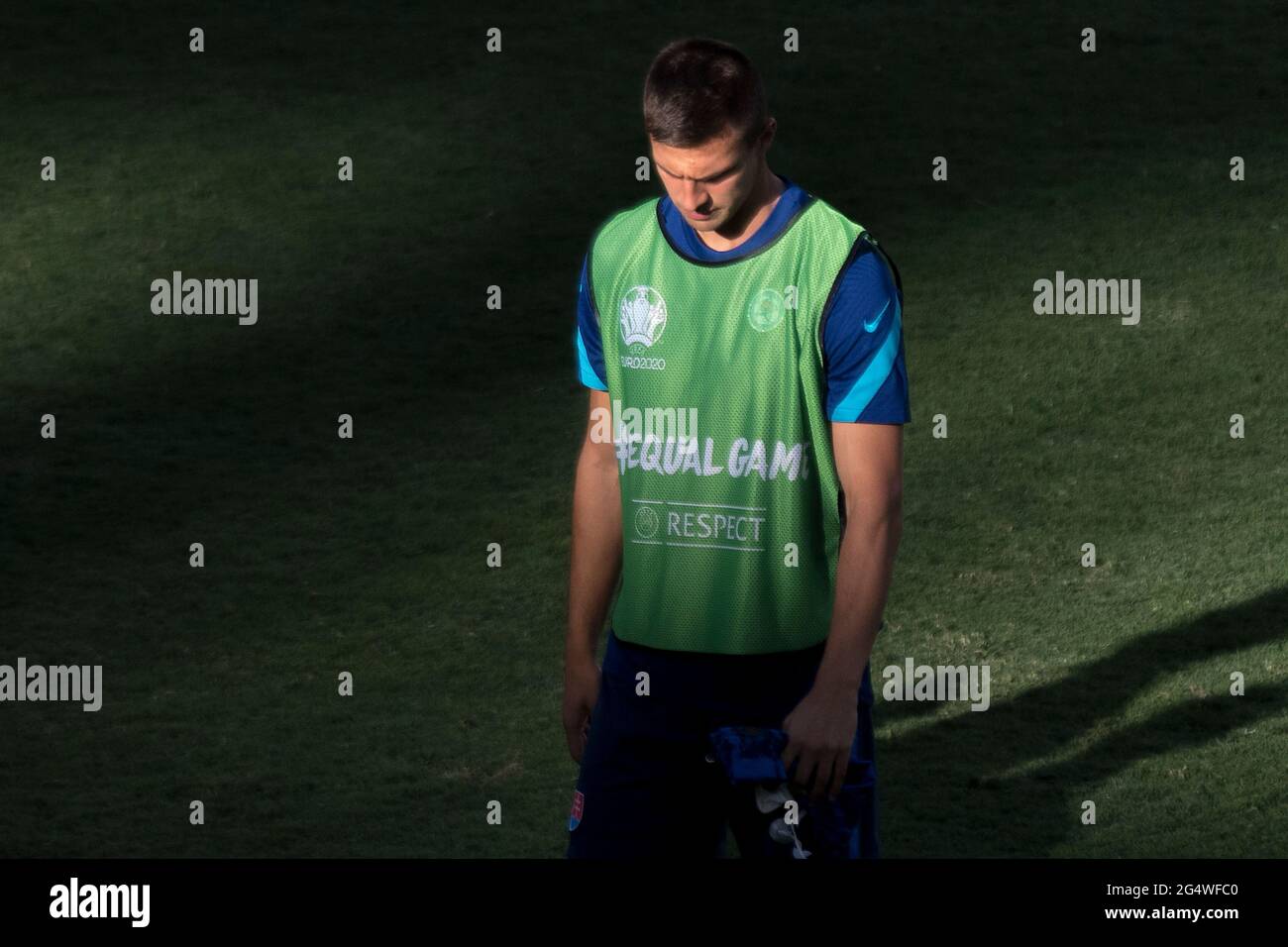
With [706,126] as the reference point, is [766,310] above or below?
below

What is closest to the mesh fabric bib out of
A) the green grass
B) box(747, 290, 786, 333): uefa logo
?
box(747, 290, 786, 333): uefa logo

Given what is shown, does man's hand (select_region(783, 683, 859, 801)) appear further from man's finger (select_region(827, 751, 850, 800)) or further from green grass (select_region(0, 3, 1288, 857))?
green grass (select_region(0, 3, 1288, 857))

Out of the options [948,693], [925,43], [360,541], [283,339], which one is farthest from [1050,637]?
[925,43]

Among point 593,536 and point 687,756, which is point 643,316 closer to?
point 593,536

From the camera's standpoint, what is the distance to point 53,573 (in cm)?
686

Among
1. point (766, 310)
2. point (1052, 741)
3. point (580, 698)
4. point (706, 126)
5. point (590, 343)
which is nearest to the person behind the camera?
point (706, 126)

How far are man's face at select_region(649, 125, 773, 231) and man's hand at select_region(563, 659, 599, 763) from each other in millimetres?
789

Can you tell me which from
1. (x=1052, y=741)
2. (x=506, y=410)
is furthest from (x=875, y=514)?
(x=506, y=410)

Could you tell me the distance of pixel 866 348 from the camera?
3.03 meters

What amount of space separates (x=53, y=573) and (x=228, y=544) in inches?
22.2

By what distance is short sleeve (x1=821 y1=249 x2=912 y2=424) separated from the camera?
303 centimetres

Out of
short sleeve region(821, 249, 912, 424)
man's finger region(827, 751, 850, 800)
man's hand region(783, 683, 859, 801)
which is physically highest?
short sleeve region(821, 249, 912, 424)

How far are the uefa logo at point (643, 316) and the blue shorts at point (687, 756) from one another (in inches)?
18.6

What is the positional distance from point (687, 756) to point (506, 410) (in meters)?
4.83
